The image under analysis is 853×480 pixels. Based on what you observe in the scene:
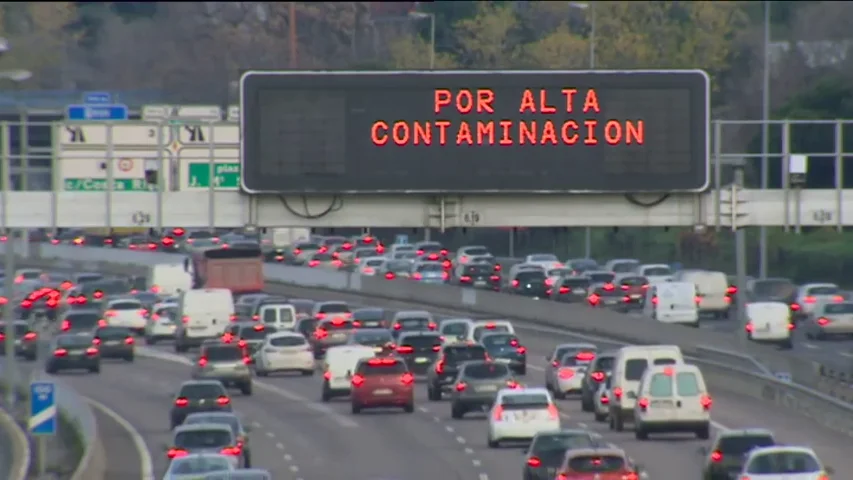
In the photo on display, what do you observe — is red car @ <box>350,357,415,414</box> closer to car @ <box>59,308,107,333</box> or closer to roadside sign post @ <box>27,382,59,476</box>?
roadside sign post @ <box>27,382,59,476</box>

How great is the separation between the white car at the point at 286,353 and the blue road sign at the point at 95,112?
11394 mm

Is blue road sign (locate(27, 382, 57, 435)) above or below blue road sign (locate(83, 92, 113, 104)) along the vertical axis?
below

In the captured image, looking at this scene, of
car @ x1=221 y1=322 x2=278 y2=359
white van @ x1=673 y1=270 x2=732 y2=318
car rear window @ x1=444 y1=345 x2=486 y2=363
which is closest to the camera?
car rear window @ x1=444 y1=345 x2=486 y2=363

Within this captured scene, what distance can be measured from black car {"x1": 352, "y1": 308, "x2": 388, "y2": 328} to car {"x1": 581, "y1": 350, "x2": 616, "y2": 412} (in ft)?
58.3

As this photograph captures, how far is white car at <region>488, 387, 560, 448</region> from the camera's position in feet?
132

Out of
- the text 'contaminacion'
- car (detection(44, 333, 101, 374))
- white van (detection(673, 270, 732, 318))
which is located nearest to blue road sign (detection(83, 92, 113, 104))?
car (detection(44, 333, 101, 374))

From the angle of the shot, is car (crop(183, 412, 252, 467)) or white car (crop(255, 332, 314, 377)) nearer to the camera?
car (crop(183, 412, 252, 467))

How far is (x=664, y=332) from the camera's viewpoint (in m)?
58.6

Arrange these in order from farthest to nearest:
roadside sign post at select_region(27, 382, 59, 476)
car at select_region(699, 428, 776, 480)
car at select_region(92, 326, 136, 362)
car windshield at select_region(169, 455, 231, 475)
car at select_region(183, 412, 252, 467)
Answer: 1. car at select_region(92, 326, 136, 362)
2. roadside sign post at select_region(27, 382, 59, 476)
3. car at select_region(183, 412, 252, 467)
4. car at select_region(699, 428, 776, 480)
5. car windshield at select_region(169, 455, 231, 475)

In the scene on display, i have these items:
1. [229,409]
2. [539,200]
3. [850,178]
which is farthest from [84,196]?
[850,178]

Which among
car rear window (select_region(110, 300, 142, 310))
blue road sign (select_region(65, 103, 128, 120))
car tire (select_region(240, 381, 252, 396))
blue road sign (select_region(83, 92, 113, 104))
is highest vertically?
blue road sign (select_region(83, 92, 113, 104))

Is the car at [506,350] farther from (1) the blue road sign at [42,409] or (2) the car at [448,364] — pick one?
(1) the blue road sign at [42,409]

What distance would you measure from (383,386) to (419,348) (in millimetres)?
7616

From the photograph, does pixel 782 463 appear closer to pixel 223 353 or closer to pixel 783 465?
pixel 783 465
